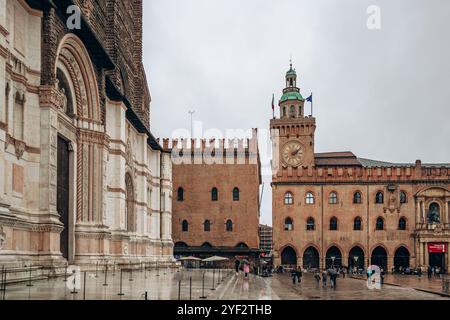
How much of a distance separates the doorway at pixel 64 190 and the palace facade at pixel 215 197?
43178mm

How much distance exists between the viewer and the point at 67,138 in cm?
2970

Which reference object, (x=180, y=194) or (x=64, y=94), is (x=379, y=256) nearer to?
(x=180, y=194)

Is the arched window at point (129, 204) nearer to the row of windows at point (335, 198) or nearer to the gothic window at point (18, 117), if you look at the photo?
the gothic window at point (18, 117)

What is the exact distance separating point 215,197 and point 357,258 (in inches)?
688

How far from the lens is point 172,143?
3000 inches

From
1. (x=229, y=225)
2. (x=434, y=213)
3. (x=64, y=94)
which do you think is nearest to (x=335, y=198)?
(x=434, y=213)

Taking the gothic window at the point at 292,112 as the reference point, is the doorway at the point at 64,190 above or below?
below

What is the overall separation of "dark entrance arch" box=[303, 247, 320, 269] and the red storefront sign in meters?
12.6

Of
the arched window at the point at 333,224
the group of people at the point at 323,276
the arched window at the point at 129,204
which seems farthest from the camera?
the arched window at the point at 333,224

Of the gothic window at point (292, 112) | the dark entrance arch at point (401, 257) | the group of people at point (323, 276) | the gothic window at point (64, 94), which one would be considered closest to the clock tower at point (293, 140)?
the gothic window at point (292, 112)

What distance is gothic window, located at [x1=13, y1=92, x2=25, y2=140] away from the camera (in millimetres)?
22922

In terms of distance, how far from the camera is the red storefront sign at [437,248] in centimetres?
7300

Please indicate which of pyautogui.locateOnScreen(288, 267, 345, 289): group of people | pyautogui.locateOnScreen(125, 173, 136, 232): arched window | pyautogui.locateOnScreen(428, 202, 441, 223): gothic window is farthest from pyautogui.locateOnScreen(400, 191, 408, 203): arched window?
pyautogui.locateOnScreen(125, 173, 136, 232): arched window
